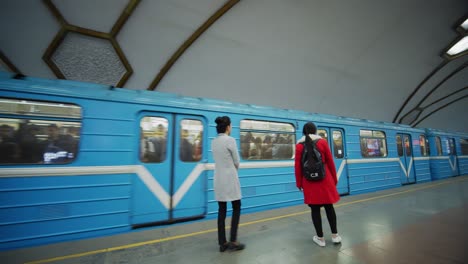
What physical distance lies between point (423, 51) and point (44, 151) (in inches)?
773

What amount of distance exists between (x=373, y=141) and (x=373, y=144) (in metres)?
0.10

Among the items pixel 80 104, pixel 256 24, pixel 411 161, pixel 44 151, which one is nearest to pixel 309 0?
pixel 256 24

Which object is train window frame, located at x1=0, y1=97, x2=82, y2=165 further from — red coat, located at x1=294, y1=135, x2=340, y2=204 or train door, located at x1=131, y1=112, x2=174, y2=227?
red coat, located at x1=294, y1=135, x2=340, y2=204

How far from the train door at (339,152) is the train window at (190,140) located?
11.1 ft

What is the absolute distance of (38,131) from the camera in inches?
101

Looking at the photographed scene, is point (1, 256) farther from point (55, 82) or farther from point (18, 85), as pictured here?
point (55, 82)

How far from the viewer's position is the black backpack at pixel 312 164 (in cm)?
235

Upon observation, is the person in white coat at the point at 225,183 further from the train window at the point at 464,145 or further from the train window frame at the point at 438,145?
the train window at the point at 464,145

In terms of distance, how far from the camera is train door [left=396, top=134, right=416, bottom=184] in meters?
7.03

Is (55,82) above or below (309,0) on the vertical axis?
below

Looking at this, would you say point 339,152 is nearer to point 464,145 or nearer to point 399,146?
point 399,146

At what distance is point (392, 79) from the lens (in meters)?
15.3

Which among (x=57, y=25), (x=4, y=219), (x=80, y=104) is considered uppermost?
(x=57, y=25)

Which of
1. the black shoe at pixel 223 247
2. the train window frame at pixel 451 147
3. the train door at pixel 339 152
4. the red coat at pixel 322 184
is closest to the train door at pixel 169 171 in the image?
the black shoe at pixel 223 247
